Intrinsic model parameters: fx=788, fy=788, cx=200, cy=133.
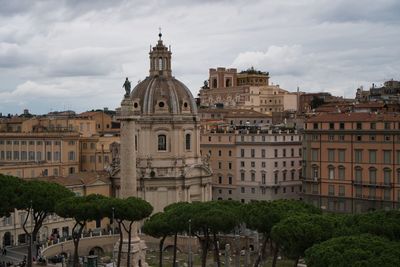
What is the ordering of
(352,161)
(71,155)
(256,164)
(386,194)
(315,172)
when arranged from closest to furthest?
(386,194) < (352,161) < (315,172) < (256,164) < (71,155)

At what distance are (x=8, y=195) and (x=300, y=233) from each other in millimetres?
24478

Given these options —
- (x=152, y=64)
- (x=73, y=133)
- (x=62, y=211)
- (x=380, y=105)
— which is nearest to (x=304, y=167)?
(x=380, y=105)

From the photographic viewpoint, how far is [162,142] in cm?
Answer: 8512

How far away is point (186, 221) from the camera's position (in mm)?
55781

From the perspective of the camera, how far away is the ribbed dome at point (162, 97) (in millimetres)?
85188

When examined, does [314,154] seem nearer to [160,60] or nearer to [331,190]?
[331,190]

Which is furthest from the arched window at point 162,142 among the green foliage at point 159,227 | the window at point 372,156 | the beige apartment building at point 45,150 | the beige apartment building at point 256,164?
the green foliage at point 159,227

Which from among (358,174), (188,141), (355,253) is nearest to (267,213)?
(355,253)

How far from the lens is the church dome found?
85.2m

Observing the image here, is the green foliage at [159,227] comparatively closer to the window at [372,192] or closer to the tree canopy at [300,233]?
the tree canopy at [300,233]

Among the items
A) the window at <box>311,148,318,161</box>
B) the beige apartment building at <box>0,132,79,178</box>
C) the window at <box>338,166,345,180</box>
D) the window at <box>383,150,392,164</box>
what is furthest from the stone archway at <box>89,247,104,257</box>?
the window at <box>383,150,392,164</box>

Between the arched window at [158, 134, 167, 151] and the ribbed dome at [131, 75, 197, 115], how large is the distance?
260 cm

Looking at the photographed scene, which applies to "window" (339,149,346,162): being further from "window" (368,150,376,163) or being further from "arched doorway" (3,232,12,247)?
"arched doorway" (3,232,12,247)

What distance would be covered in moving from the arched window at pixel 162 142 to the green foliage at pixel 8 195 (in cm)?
2604
